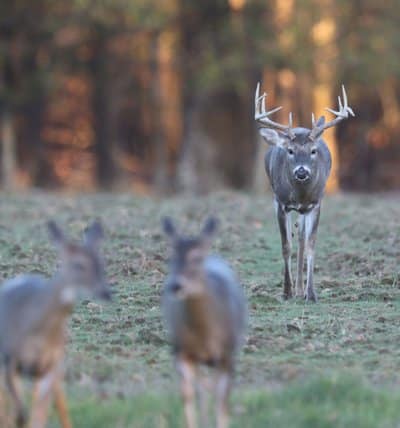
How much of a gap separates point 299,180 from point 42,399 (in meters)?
6.23

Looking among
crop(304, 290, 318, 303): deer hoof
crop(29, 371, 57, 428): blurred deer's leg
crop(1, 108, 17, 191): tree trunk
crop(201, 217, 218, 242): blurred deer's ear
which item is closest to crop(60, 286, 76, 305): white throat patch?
crop(29, 371, 57, 428): blurred deer's leg

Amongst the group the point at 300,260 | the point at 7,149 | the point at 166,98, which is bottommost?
the point at 300,260

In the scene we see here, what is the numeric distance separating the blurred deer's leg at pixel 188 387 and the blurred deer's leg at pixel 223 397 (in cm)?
17

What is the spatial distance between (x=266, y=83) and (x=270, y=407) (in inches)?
1014

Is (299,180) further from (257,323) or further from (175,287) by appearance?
(175,287)

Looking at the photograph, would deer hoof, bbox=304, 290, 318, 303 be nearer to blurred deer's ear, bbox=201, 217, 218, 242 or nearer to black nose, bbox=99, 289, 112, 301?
blurred deer's ear, bbox=201, 217, 218, 242

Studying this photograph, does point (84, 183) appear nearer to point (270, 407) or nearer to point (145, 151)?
point (145, 151)

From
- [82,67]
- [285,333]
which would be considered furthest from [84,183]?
[285,333]

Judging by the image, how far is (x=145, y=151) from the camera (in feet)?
124

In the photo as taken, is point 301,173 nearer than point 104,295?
No

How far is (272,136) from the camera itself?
Result: 13656mm

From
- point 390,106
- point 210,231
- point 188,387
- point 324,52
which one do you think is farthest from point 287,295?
point 390,106

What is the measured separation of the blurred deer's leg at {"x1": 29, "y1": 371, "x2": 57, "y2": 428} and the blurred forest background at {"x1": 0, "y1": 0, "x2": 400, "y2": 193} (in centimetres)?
2107

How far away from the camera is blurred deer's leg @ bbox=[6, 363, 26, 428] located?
7.48 m
